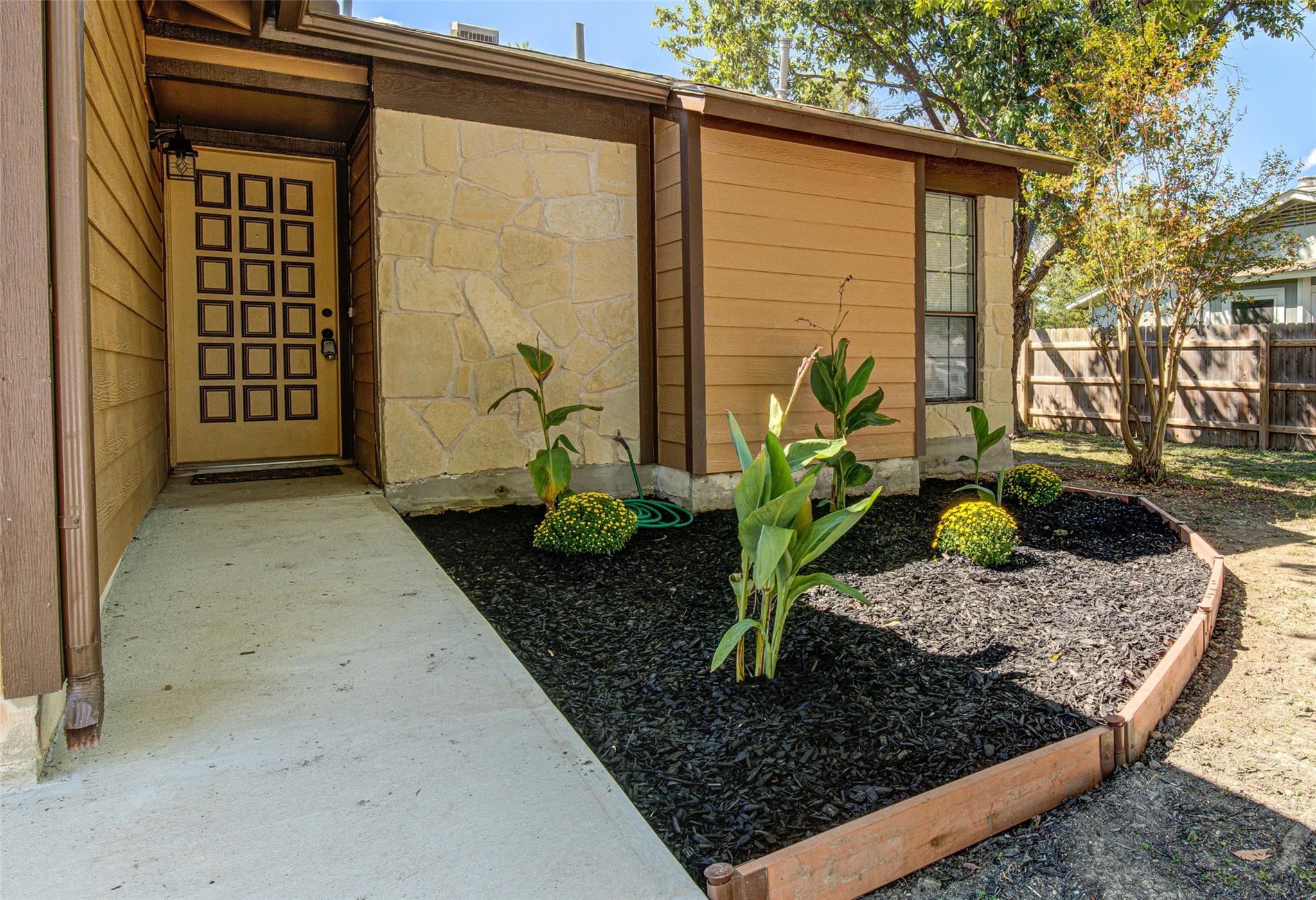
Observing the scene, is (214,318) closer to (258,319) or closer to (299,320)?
(258,319)

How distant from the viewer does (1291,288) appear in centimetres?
1356

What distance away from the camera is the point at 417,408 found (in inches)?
183

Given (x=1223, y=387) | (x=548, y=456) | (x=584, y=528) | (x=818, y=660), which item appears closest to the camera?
(x=818, y=660)

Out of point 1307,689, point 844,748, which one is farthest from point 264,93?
point 1307,689

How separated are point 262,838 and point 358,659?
893 millimetres

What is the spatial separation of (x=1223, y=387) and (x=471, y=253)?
31.6 feet

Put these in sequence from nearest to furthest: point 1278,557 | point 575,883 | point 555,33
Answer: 1. point 575,883
2. point 1278,557
3. point 555,33

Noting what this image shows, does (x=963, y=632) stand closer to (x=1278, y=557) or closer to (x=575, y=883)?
(x=575, y=883)

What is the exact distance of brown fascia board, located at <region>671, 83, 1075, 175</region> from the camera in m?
4.82

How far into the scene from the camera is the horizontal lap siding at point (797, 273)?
5035mm

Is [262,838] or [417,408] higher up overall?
[417,408]

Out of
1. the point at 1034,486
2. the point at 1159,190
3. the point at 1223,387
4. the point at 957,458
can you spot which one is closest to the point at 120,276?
the point at 1034,486

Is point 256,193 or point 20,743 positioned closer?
point 20,743

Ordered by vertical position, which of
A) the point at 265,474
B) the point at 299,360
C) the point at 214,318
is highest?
the point at 214,318
